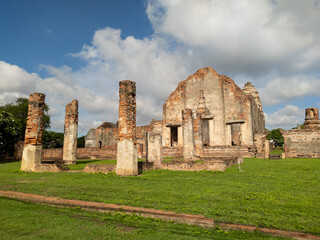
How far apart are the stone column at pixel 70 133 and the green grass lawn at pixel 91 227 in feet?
34.8

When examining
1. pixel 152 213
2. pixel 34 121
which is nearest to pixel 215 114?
pixel 34 121

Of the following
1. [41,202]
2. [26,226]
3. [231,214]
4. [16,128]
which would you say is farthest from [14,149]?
[231,214]

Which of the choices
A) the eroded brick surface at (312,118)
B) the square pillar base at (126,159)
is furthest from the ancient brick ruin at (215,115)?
the square pillar base at (126,159)

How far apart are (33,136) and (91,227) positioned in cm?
948

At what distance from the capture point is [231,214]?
359cm

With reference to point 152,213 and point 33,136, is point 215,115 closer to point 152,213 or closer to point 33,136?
point 33,136

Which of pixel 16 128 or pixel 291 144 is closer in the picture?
pixel 291 144

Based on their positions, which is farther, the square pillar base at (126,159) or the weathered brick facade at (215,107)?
the weathered brick facade at (215,107)

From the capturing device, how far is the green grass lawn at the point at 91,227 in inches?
116

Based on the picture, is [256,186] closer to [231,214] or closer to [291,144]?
[231,214]

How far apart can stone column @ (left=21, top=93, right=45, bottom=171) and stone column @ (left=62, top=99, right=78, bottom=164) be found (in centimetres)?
308

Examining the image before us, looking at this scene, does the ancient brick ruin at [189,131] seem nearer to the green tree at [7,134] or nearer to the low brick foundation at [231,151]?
the low brick foundation at [231,151]

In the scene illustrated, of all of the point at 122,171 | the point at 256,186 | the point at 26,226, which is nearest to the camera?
the point at 26,226

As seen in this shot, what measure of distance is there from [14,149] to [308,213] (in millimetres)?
24750
